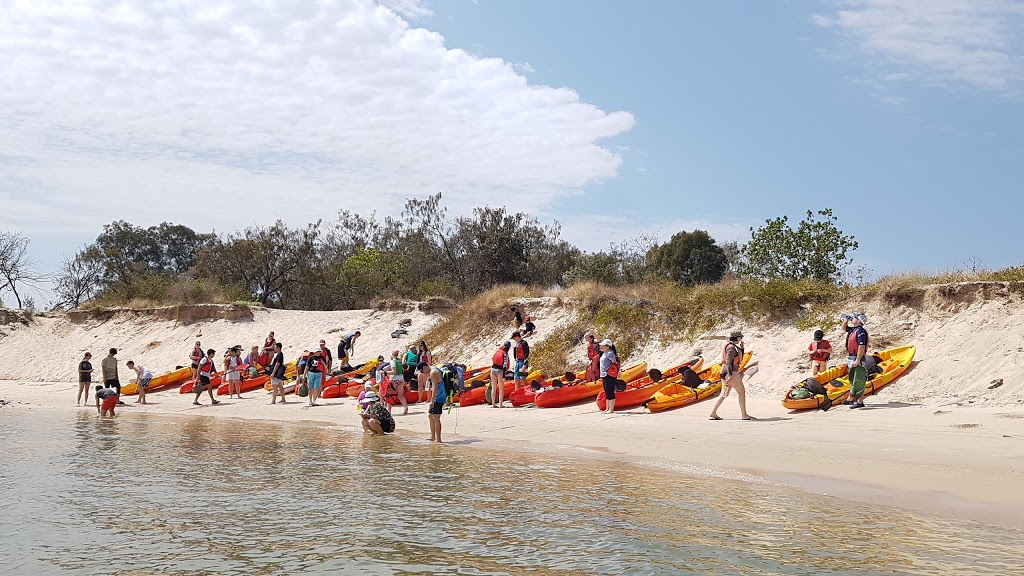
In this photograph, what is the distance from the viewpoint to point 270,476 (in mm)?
10836

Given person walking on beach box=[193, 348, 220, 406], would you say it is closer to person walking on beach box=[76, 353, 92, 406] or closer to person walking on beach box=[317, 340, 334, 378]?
person walking on beach box=[317, 340, 334, 378]

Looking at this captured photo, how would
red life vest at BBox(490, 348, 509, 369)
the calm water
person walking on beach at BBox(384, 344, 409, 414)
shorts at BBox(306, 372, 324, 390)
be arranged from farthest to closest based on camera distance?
1. shorts at BBox(306, 372, 324, 390)
2. person walking on beach at BBox(384, 344, 409, 414)
3. red life vest at BBox(490, 348, 509, 369)
4. the calm water

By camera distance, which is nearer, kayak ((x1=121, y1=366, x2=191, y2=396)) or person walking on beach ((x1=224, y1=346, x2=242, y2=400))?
person walking on beach ((x1=224, y1=346, x2=242, y2=400))

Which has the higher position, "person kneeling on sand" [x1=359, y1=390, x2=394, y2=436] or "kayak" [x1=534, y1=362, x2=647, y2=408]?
"kayak" [x1=534, y1=362, x2=647, y2=408]

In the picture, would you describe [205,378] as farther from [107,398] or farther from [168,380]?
[168,380]

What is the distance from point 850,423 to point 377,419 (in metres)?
8.00

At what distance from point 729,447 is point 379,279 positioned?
25.0m

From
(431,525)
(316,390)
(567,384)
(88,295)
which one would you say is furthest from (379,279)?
(431,525)

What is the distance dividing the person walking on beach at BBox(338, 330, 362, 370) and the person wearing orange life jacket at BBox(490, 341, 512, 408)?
259 inches

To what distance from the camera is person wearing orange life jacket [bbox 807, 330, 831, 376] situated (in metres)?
16.0

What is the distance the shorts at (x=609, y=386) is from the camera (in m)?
15.6

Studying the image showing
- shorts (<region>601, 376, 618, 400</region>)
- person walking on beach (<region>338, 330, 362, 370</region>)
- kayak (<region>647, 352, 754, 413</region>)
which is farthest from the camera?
person walking on beach (<region>338, 330, 362, 370</region>)

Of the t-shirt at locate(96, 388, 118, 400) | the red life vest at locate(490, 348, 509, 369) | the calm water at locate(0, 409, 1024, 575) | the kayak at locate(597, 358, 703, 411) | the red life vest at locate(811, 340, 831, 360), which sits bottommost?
the calm water at locate(0, 409, 1024, 575)

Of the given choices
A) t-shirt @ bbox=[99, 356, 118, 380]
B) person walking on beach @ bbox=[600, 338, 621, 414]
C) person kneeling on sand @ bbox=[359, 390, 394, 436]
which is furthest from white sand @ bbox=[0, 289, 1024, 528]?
t-shirt @ bbox=[99, 356, 118, 380]
